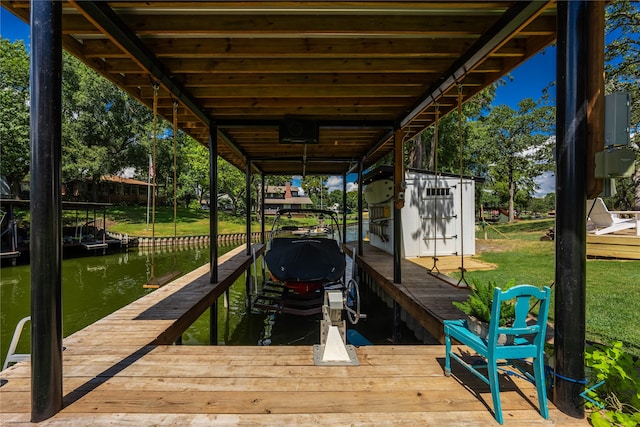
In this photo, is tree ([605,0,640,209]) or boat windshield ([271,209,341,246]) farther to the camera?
tree ([605,0,640,209])

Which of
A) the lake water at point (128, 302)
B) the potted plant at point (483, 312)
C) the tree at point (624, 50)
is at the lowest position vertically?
the lake water at point (128, 302)

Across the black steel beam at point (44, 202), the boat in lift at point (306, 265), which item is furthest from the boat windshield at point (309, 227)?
the black steel beam at point (44, 202)

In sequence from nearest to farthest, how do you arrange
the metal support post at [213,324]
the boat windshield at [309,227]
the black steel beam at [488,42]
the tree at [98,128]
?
the black steel beam at [488,42] → the metal support post at [213,324] → the boat windshield at [309,227] → the tree at [98,128]

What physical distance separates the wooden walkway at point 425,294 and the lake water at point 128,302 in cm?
124

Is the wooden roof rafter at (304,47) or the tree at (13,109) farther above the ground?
the tree at (13,109)

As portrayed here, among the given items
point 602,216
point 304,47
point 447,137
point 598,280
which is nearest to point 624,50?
point 602,216

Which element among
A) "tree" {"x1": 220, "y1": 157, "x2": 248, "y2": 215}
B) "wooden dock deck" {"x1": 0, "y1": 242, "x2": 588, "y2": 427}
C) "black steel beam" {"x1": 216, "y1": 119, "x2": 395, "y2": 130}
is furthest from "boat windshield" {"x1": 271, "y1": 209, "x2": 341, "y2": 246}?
"tree" {"x1": 220, "y1": 157, "x2": 248, "y2": 215}

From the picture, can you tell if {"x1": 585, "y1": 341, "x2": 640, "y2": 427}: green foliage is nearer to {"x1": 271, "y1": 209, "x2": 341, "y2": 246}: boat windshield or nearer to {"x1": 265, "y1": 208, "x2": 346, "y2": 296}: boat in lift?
{"x1": 265, "y1": 208, "x2": 346, "y2": 296}: boat in lift

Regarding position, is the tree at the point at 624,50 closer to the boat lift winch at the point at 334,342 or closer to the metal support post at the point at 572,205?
the metal support post at the point at 572,205

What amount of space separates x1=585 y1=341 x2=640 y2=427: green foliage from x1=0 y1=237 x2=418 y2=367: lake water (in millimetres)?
3990

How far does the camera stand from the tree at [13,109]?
19.7m

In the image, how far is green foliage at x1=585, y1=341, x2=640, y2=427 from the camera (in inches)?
69.1

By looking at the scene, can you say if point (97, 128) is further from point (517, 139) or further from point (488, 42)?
point (517, 139)

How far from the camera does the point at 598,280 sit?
6.18 meters
